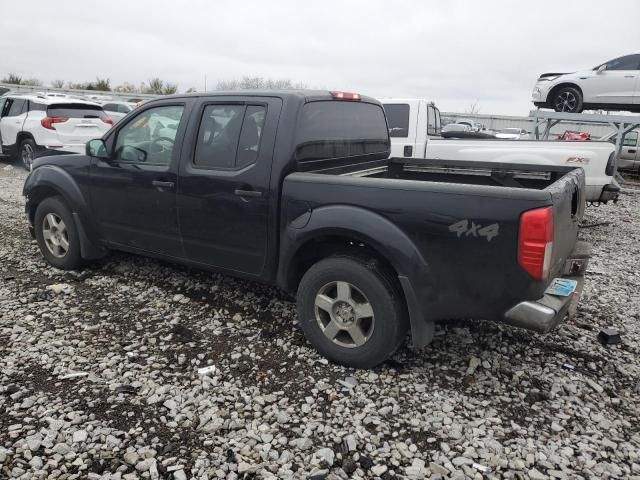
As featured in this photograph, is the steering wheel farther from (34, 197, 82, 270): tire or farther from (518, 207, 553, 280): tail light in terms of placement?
(518, 207, 553, 280): tail light

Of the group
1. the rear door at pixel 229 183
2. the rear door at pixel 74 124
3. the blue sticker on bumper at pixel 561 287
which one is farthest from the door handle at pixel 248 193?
the rear door at pixel 74 124

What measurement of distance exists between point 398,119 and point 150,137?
530 centimetres

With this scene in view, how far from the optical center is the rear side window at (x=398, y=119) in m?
8.33

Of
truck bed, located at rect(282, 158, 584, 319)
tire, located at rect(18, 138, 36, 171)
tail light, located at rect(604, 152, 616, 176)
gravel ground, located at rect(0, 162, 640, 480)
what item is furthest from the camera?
tire, located at rect(18, 138, 36, 171)

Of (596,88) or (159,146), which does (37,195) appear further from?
(596,88)

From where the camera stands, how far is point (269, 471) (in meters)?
2.37

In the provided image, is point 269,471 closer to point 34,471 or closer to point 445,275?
point 34,471

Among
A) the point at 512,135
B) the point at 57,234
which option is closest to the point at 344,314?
the point at 57,234

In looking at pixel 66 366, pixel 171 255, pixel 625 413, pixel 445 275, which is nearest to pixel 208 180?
pixel 171 255

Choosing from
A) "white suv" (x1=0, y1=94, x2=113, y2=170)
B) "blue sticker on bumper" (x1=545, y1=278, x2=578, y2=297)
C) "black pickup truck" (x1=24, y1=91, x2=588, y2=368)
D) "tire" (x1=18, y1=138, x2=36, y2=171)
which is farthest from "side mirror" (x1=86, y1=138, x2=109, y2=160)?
"tire" (x1=18, y1=138, x2=36, y2=171)

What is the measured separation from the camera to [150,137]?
411 cm

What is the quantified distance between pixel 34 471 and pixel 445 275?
2.36m

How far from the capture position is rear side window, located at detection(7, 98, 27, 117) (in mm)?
11484

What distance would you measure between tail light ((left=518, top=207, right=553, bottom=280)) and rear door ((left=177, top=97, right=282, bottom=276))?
1.70 m
